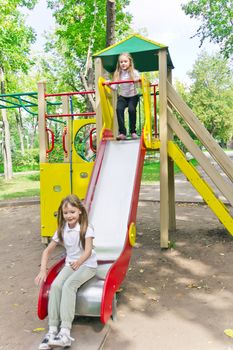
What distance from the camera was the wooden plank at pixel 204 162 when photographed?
5.05m

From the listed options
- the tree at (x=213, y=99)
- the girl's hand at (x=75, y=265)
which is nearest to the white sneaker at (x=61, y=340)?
the girl's hand at (x=75, y=265)

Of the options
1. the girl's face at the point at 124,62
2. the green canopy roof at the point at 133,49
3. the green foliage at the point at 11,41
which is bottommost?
the girl's face at the point at 124,62

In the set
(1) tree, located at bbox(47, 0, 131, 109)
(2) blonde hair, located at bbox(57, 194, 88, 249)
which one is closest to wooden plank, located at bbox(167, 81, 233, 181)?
(2) blonde hair, located at bbox(57, 194, 88, 249)

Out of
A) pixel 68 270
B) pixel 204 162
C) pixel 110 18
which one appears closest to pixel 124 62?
pixel 204 162

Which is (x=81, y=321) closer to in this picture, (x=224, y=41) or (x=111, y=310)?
(x=111, y=310)

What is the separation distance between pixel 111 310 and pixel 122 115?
3196mm

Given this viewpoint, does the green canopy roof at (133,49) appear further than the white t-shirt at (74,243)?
Yes

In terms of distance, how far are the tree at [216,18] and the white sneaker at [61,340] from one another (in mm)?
18957

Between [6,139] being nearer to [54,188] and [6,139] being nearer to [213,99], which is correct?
[54,188]

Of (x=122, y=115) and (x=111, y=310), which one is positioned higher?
(x=122, y=115)

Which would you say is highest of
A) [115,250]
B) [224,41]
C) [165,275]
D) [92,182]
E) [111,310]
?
[224,41]

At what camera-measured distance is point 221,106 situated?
41250 millimetres

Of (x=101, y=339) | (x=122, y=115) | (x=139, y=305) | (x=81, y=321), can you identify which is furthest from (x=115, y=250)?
(x=122, y=115)

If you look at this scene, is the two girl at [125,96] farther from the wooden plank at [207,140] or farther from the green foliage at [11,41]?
the green foliage at [11,41]
